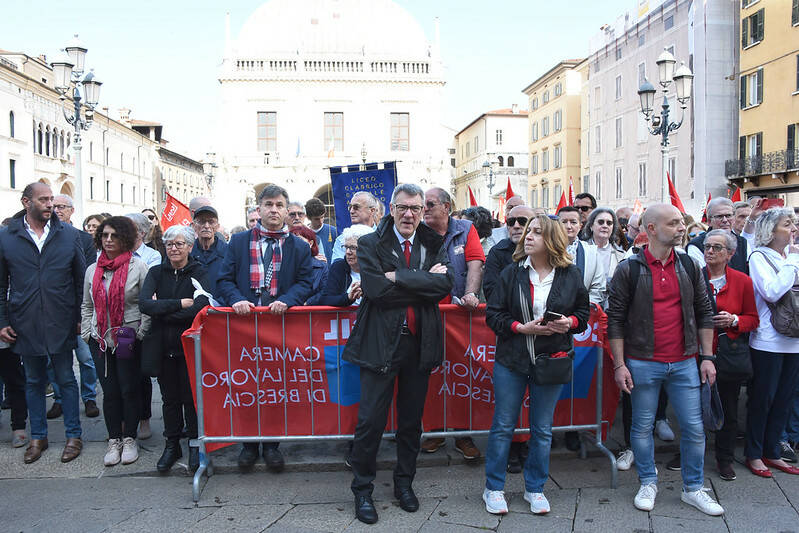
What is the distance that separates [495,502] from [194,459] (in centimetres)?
237

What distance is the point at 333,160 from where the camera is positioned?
1844 inches

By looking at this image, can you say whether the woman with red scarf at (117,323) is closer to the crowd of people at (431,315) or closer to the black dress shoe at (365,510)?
the crowd of people at (431,315)

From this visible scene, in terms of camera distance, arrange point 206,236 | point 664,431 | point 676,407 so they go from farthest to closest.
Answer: point 206,236 < point 664,431 < point 676,407

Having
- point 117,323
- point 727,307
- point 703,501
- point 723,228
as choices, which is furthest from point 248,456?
point 723,228

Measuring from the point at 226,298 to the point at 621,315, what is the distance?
9.60 ft

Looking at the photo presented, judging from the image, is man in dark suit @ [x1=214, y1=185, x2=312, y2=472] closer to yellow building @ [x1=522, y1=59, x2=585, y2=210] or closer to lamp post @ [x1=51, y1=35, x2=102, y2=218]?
lamp post @ [x1=51, y1=35, x2=102, y2=218]

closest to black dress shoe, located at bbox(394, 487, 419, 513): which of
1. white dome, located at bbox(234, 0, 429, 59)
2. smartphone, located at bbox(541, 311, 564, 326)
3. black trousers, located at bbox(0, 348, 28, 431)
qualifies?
smartphone, located at bbox(541, 311, 564, 326)

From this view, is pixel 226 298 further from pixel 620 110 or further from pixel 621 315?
pixel 620 110

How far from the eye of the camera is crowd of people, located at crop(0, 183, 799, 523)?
4.15m

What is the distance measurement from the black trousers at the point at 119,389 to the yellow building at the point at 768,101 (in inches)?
1061

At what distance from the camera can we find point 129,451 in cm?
513

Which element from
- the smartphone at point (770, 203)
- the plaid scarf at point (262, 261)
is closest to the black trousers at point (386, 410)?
the plaid scarf at point (262, 261)

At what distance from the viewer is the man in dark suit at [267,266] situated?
4934 mm

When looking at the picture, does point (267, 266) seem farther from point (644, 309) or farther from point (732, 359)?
point (732, 359)
